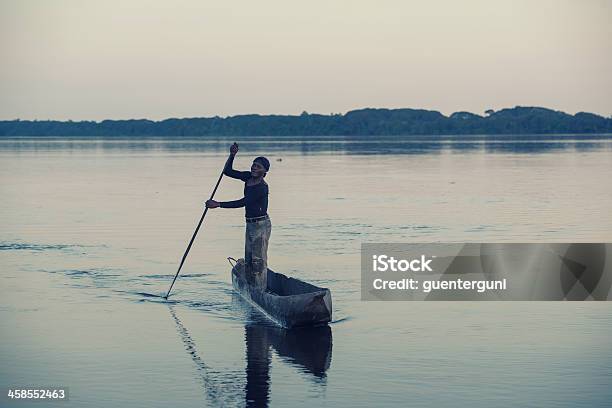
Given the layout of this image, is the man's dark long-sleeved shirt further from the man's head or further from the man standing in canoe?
the man's head

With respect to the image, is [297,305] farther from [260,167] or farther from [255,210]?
[260,167]

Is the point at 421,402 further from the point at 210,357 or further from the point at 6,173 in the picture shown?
the point at 6,173

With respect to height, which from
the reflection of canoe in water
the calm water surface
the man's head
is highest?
the man's head

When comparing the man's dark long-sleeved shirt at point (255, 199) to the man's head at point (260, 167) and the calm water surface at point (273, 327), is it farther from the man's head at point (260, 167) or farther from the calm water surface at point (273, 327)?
the calm water surface at point (273, 327)

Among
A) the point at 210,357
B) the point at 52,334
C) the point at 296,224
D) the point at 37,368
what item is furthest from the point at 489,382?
the point at 296,224

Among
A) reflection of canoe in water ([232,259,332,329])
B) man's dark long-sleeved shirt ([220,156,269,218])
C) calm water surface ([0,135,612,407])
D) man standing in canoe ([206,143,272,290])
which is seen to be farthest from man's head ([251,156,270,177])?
calm water surface ([0,135,612,407])

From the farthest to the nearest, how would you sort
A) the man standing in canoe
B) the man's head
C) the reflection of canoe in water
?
1. the man standing in canoe
2. the man's head
3. the reflection of canoe in water

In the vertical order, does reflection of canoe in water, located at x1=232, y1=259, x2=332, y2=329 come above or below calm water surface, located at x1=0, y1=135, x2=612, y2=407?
above

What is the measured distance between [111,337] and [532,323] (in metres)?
7.44

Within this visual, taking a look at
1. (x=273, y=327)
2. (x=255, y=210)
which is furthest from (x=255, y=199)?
(x=273, y=327)

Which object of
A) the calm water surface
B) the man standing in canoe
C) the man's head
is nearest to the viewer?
the calm water surface

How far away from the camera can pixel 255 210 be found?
2106 centimetres

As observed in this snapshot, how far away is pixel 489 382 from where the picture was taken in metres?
15.8

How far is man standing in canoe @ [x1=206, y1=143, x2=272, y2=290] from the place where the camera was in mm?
20891
